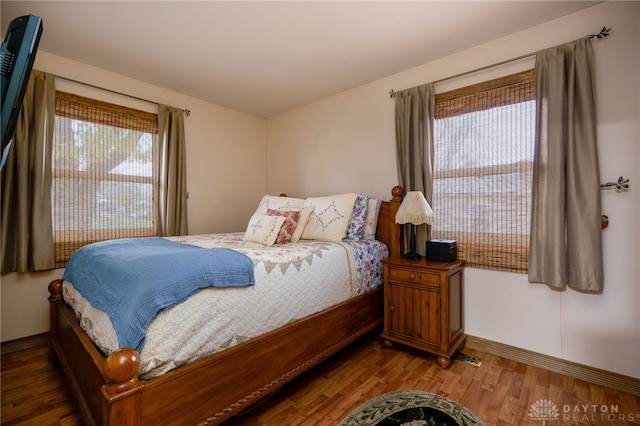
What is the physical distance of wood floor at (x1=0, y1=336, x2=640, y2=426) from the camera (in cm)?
153

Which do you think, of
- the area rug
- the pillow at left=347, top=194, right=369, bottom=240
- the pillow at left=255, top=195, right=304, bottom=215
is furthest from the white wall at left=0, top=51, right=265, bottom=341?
the area rug

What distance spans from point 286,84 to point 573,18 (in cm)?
239

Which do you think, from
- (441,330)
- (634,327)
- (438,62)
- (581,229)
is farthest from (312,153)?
(634,327)

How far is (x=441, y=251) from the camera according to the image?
2232mm

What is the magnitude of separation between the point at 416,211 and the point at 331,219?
30.2 inches

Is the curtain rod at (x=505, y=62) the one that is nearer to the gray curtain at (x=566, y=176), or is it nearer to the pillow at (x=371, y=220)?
the gray curtain at (x=566, y=176)

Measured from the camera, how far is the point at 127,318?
3.65 ft

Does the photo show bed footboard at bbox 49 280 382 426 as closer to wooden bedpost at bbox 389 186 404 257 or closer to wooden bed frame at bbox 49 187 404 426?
wooden bed frame at bbox 49 187 404 426

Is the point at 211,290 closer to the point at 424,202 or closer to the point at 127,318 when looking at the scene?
the point at 127,318

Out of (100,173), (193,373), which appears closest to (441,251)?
(193,373)

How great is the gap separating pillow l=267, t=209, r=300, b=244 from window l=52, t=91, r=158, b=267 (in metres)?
Result: 1.55

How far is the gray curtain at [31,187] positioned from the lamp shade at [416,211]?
3004mm

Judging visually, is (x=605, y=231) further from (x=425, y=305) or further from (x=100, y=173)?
(x=100, y=173)

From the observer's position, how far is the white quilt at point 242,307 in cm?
116
